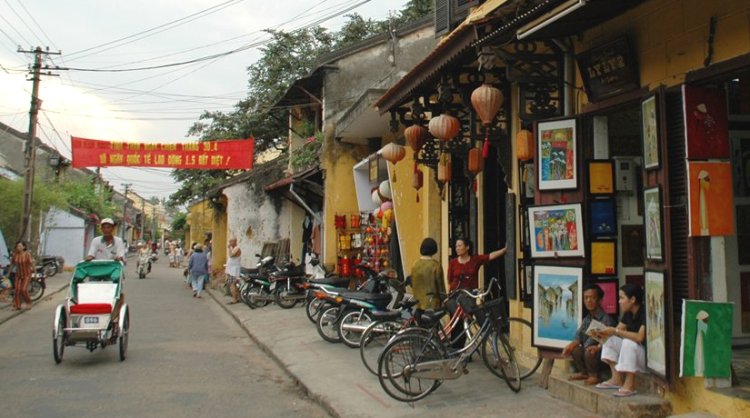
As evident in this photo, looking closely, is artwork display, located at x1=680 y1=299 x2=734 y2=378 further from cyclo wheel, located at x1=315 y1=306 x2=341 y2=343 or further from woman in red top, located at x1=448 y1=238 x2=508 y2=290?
cyclo wheel, located at x1=315 y1=306 x2=341 y2=343

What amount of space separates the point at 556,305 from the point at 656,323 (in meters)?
1.30

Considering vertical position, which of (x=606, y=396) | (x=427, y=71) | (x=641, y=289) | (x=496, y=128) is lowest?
(x=606, y=396)

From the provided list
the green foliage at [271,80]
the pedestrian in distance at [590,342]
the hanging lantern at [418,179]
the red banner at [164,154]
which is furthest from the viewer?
the green foliage at [271,80]

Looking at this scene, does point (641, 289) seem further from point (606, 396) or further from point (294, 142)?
point (294, 142)

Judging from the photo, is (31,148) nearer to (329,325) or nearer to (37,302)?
(37,302)

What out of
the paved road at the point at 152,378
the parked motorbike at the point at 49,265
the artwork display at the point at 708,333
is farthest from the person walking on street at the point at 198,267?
the artwork display at the point at 708,333

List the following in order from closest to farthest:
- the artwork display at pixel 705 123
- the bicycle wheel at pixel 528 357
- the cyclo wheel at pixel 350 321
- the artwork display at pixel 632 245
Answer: the artwork display at pixel 705 123 < the artwork display at pixel 632 245 < the bicycle wheel at pixel 528 357 < the cyclo wheel at pixel 350 321

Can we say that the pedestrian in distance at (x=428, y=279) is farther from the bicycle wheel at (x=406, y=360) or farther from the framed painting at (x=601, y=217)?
the framed painting at (x=601, y=217)

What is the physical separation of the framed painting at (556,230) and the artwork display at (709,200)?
1530 mm

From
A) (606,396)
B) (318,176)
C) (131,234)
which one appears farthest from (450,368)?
(131,234)

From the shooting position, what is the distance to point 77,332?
8.82 meters

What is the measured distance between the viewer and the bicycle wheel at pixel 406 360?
22.4 ft

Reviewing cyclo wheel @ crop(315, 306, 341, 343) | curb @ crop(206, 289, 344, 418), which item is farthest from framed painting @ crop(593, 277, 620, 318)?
cyclo wheel @ crop(315, 306, 341, 343)

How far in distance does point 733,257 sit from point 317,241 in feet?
44.0
